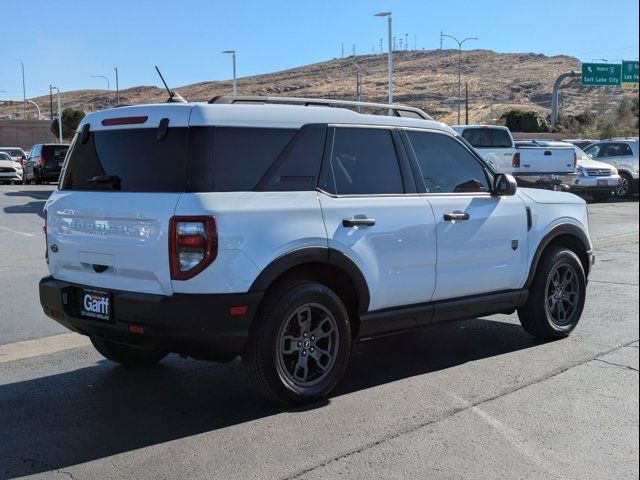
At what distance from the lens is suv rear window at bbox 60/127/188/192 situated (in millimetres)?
4555

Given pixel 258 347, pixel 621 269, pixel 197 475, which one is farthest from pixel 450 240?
pixel 621 269

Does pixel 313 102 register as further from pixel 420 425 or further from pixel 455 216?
pixel 420 425

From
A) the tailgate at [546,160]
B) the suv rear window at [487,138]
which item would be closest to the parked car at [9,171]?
the suv rear window at [487,138]

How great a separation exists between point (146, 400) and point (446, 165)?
299 centimetres

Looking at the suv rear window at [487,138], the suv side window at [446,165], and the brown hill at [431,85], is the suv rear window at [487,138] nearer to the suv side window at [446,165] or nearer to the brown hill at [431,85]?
the suv side window at [446,165]

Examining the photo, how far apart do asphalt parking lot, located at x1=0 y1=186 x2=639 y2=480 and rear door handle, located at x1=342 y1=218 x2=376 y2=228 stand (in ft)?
3.95

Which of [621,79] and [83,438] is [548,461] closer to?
[83,438]

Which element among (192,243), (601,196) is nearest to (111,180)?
(192,243)

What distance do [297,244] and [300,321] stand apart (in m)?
0.54

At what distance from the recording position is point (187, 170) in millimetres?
4469

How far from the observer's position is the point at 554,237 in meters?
6.59

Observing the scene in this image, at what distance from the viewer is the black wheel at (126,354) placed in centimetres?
571

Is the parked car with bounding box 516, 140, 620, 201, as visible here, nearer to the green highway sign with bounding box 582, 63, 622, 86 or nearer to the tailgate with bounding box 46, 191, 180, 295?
the tailgate with bounding box 46, 191, 180, 295

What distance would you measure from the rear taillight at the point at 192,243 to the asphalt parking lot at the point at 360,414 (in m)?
1.03
